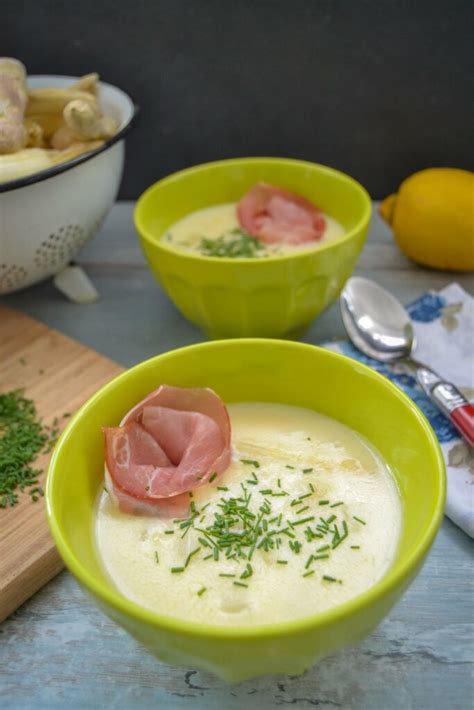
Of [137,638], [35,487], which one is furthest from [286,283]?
[137,638]

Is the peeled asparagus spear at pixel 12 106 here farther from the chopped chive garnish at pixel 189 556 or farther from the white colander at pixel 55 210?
the chopped chive garnish at pixel 189 556

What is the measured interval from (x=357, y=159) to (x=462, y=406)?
24.5 inches

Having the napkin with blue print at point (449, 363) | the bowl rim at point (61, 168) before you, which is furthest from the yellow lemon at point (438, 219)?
the bowl rim at point (61, 168)

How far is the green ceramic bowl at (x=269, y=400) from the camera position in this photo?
475 mm

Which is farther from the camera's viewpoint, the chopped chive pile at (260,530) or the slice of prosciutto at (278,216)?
the slice of prosciutto at (278,216)

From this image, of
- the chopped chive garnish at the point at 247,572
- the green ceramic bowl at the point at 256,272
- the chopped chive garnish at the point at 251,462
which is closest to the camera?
the chopped chive garnish at the point at 247,572

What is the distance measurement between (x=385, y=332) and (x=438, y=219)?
0.73 ft

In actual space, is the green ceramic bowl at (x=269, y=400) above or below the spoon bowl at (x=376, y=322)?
above

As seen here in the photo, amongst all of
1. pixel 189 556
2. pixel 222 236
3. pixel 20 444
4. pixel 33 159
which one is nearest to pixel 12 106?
pixel 33 159

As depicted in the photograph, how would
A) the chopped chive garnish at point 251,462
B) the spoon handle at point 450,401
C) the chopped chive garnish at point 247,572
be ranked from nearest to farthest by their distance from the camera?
the chopped chive garnish at point 247,572
the chopped chive garnish at point 251,462
the spoon handle at point 450,401

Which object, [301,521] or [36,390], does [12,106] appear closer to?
[36,390]

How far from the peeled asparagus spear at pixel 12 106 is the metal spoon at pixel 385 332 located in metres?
0.45

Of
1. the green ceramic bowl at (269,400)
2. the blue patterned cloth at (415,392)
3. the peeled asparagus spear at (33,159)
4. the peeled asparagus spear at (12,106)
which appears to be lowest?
the blue patterned cloth at (415,392)

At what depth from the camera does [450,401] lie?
2.64ft
